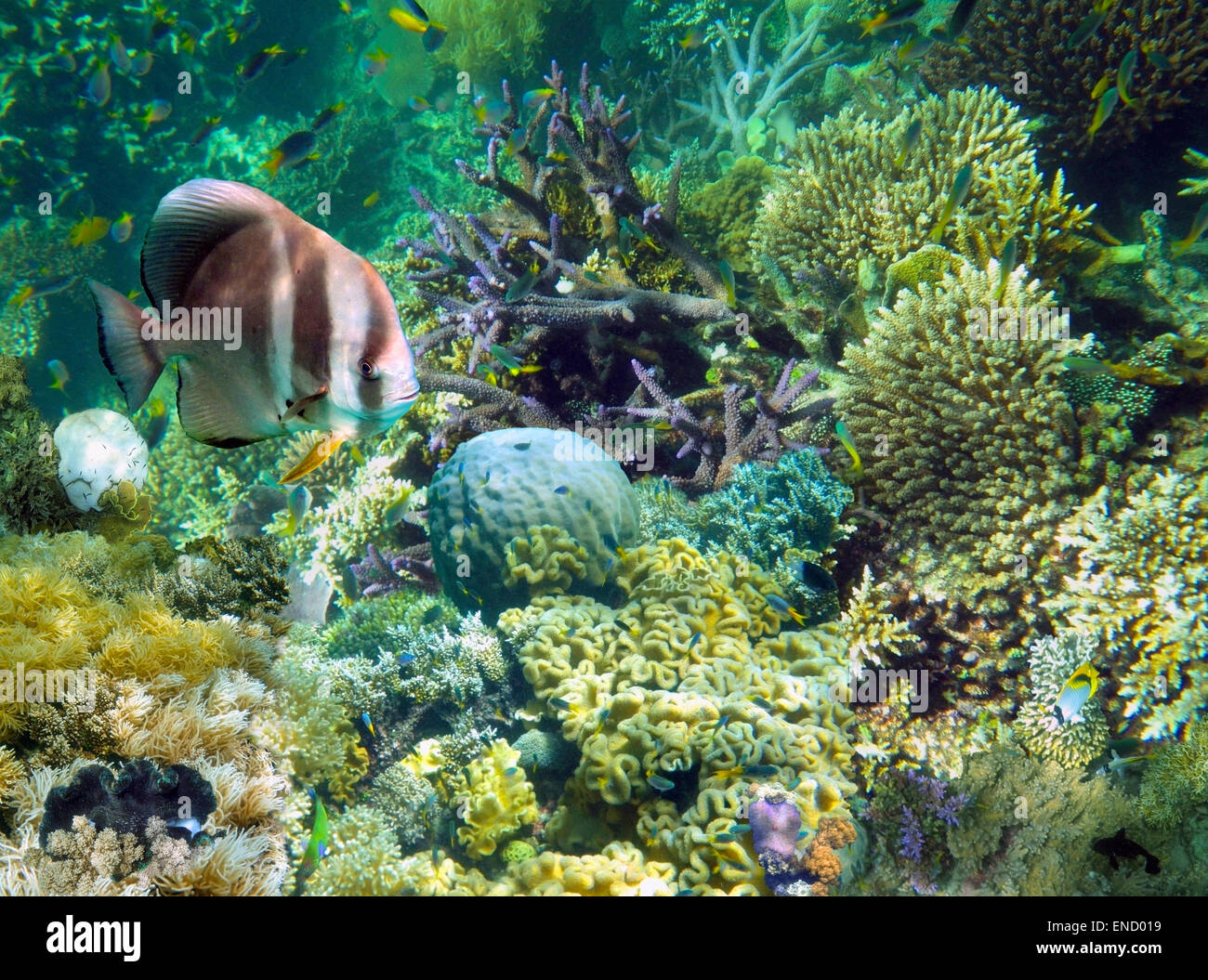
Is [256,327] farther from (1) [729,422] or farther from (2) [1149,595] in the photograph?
(2) [1149,595]

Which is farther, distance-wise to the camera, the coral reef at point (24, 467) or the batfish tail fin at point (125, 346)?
the coral reef at point (24, 467)

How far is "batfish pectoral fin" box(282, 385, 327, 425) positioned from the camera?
132 cm

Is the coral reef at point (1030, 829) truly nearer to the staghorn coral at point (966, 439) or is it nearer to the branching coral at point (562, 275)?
the staghorn coral at point (966, 439)

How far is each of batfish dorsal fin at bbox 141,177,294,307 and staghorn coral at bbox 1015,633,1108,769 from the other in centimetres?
414

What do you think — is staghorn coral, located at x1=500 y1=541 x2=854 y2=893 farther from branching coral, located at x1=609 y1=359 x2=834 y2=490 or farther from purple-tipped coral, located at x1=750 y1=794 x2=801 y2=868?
branching coral, located at x1=609 y1=359 x2=834 y2=490

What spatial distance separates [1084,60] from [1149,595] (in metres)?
4.99

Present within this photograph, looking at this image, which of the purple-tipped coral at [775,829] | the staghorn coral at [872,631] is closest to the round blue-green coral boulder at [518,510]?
the staghorn coral at [872,631]

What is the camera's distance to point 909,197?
4.70 meters

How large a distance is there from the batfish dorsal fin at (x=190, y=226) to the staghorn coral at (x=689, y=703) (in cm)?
272

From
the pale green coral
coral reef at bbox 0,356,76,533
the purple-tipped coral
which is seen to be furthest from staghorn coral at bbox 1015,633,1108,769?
coral reef at bbox 0,356,76,533

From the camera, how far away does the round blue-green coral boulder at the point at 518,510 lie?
13.9 ft
